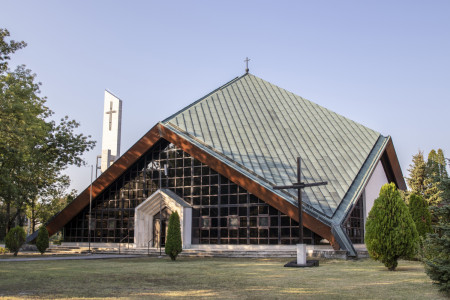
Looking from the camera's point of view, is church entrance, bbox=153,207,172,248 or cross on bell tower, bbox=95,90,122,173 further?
cross on bell tower, bbox=95,90,122,173

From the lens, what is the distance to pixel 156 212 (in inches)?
1112

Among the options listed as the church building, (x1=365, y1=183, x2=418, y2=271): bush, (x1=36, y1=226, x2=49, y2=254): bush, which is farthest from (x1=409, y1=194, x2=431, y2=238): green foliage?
(x1=36, y1=226, x2=49, y2=254): bush

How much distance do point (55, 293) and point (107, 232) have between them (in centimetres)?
2025

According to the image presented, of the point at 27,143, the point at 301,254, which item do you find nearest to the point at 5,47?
the point at 27,143

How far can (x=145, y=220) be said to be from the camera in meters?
28.3

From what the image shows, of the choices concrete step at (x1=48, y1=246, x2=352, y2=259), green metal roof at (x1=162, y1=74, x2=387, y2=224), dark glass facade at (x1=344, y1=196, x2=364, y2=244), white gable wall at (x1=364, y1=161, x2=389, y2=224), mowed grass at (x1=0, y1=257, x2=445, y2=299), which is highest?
green metal roof at (x1=162, y1=74, x2=387, y2=224)

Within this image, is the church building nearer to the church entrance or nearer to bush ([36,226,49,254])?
the church entrance

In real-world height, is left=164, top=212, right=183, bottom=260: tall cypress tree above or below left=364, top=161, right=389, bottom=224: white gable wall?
below

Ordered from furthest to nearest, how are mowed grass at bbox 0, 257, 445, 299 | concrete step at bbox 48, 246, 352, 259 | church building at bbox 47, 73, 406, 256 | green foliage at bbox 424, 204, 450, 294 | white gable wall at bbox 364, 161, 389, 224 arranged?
white gable wall at bbox 364, 161, 389, 224 < church building at bbox 47, 73, 406, 256 < concrete step at bbox 48, 246, 352, 259 < mowed grass at bbox 0, 257, 445, 299 < green foliage at bbox 424, 204, 450, 294

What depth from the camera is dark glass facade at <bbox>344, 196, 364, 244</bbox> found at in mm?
23928

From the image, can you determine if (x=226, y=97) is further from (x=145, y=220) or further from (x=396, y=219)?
(x=396, y=219)

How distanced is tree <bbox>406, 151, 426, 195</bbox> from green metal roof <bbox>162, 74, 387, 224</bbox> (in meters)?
2.16

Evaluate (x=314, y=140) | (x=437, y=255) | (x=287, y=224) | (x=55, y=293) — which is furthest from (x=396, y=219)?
(x=314, y=140)

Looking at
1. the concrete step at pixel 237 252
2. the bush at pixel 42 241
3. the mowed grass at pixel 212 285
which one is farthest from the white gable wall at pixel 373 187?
the bush at pixel 42 241
